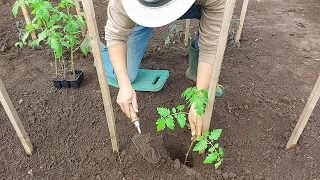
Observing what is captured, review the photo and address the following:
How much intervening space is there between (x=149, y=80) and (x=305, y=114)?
1.12 m

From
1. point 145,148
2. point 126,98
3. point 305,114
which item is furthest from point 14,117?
point 305,114

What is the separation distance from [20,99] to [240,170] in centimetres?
155

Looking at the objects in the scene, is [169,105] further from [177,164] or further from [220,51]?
[220,51]

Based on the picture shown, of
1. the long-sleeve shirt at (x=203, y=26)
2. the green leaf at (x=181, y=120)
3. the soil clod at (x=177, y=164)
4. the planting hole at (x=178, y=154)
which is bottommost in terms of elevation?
the planting hole at (x=178, y=154)

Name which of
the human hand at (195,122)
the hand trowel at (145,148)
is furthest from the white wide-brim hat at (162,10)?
the hand trowel at (145,148)

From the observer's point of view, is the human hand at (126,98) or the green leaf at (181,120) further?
the human hand at (126,98)

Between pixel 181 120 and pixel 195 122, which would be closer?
pixel 181 120

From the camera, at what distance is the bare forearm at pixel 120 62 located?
1560 mm

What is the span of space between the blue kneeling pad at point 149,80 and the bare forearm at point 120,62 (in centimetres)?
56

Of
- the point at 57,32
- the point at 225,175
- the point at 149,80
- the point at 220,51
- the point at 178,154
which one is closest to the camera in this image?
the point at 220,51

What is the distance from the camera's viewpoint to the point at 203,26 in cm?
162

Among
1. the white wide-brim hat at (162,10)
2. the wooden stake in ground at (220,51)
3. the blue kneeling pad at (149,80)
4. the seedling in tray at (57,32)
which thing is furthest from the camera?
the blue kneeling pad at (149,80)

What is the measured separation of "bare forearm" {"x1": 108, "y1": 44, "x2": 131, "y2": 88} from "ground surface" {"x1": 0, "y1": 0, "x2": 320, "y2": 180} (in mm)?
416

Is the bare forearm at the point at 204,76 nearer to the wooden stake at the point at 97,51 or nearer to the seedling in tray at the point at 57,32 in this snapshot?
the wooden stake at the point at 97,51
